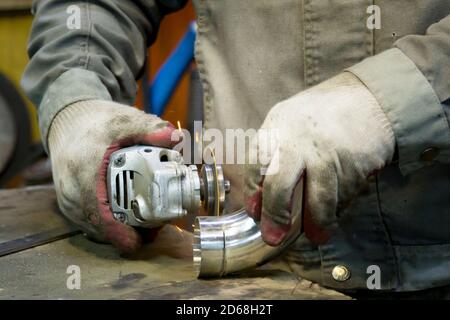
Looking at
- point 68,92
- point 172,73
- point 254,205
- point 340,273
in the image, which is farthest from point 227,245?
point 172,73

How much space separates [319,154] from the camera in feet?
2.26

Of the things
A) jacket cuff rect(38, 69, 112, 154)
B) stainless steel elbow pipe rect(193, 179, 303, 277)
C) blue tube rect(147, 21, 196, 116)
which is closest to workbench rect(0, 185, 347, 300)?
stainless steel elbow pipe rect(193, 179, 303, 277)

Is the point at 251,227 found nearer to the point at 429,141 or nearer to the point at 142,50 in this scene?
the point at 429,141

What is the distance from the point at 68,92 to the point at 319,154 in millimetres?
417

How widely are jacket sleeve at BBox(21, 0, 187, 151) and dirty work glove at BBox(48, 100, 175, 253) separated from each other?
0.06 metres

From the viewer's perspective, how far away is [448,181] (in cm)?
85

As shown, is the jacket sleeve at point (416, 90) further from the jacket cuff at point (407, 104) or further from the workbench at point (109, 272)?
the workbench at point (109, 272)

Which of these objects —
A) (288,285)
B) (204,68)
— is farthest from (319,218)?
(204,68)

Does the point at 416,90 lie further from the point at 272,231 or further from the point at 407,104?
the point at 272,231

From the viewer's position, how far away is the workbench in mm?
739

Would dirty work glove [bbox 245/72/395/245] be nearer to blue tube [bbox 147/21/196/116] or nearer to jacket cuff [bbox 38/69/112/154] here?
jacket cuff [bbox 38/69/112/154]

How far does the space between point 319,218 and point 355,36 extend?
0.87 feet

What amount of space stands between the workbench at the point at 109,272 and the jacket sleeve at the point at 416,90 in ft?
0.61

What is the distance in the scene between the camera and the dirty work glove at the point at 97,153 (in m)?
0.85
